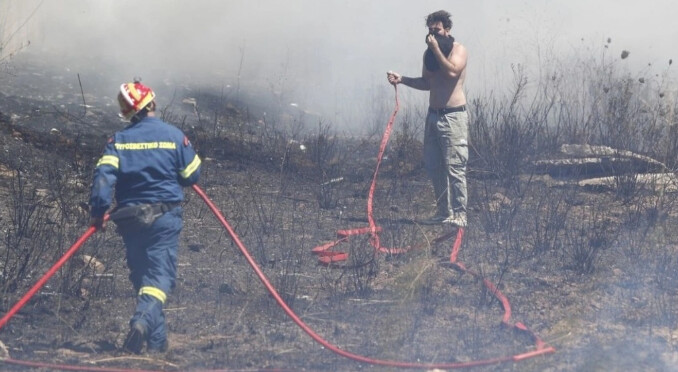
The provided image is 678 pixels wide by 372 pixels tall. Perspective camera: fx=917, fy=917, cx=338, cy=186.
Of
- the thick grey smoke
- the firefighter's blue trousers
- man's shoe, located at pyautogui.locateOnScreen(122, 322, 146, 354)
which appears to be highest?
the thick grey smoke

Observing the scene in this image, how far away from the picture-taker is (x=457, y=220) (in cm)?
737

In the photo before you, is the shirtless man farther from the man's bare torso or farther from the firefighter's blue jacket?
the firefighter's blue jacket

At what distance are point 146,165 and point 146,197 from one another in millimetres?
186

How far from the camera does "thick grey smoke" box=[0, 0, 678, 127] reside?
12.5 meters

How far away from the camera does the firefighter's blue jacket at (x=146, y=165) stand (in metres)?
4.89

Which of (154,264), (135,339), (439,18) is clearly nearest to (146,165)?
(154,264)

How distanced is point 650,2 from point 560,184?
27.6 feet

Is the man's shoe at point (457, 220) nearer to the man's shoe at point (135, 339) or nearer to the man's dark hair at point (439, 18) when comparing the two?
the man's dark hair at point (439, 18)

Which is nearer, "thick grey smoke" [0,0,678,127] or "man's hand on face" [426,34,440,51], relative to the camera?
"man's hand on face" [426,34,440,51]

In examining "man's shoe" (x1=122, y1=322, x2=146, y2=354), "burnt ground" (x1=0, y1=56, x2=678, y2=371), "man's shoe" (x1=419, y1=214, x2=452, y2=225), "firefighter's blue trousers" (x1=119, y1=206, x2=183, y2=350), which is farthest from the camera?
"man's shoe" (x1=419, y1=214, x2=452, y2=225)

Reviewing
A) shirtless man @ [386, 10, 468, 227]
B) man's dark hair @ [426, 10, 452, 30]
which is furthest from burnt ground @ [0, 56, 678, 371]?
man's dark hair @ [426, 10, 452, 30]

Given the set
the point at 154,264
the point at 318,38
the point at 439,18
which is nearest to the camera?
the point at 154,264

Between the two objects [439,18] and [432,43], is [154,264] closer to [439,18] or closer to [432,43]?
[432,43]

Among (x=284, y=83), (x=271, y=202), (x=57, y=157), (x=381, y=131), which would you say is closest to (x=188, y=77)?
(x=284, y=83)
